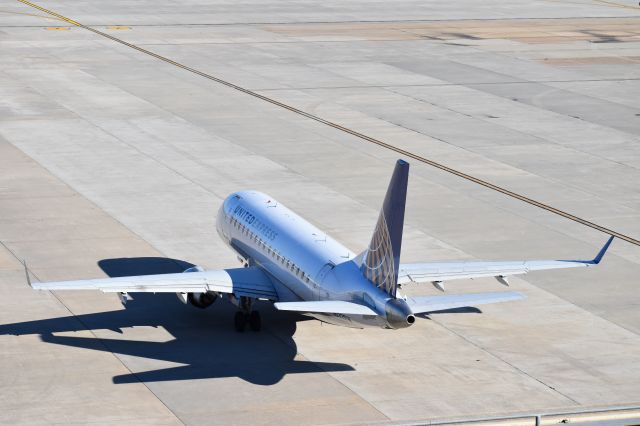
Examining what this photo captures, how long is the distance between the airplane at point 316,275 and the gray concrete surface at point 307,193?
70.5 inches

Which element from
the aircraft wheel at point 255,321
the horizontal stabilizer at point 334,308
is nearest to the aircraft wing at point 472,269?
the aircraft wheel at point 255,321

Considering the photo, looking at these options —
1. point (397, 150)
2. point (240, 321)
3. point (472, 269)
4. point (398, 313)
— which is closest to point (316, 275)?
point (240, 321)

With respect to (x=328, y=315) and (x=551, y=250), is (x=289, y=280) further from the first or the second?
(x=551, y=250)

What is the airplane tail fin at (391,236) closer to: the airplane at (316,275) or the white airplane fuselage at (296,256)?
the airplane at (316,275)

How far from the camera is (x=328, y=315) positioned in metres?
42.6

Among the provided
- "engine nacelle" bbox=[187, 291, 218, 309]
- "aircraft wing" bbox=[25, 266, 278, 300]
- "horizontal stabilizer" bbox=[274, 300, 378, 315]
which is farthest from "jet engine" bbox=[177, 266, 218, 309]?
"horizontal stabilizer" bbox=[274, 300, 378, 315]

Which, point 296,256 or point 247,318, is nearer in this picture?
point 296,256

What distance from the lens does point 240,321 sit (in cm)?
4684

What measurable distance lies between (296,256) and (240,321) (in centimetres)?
328

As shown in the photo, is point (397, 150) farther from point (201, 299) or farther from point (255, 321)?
point (255, 321)

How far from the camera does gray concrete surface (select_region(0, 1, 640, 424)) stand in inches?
1660

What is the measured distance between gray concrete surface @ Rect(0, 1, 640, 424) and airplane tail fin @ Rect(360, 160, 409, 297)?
4.01m

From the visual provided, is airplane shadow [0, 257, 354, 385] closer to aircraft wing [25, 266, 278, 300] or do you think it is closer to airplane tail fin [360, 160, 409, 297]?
aircraft wing [25, 266, 278, 300]

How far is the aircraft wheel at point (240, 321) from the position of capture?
46812 mm
